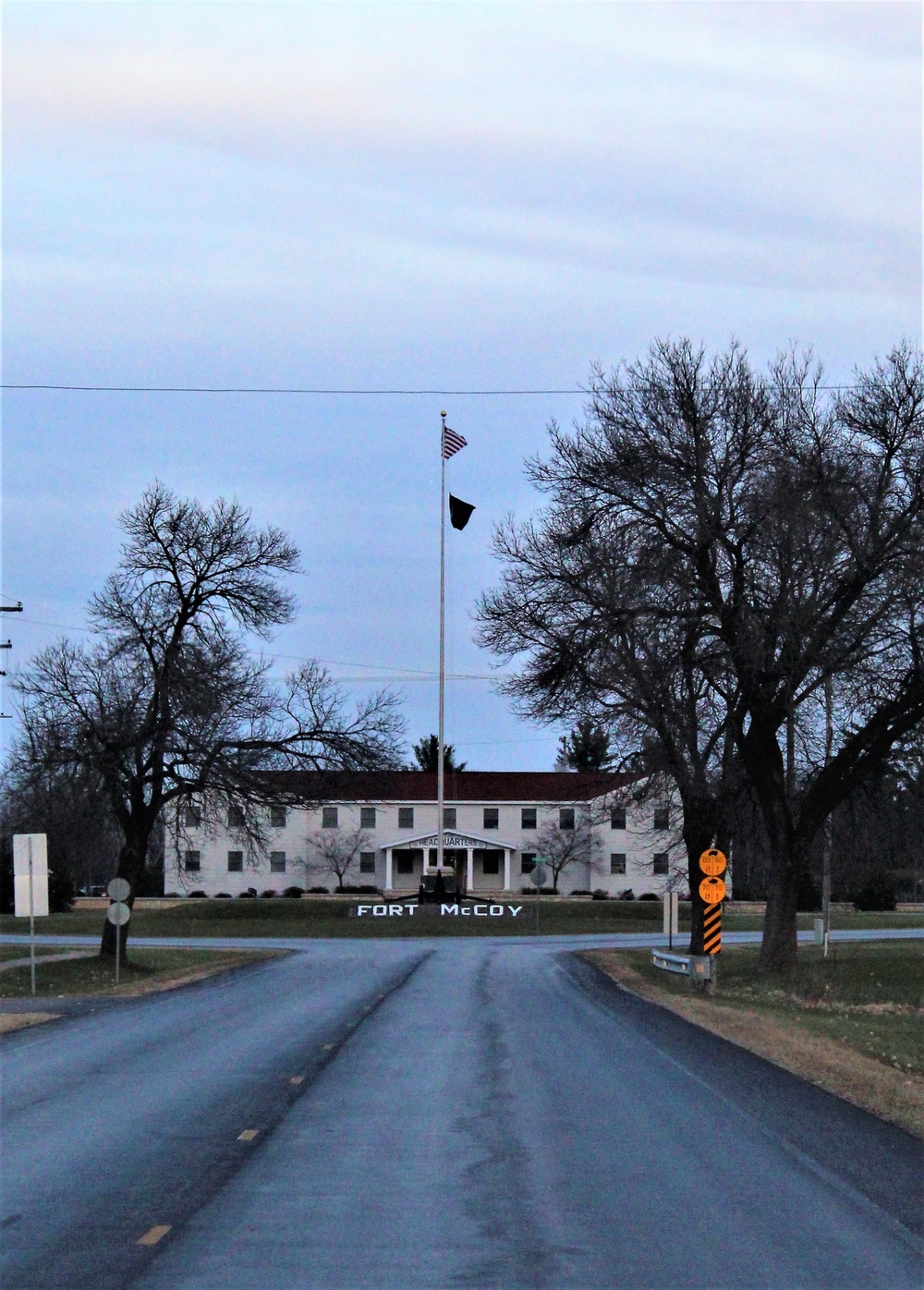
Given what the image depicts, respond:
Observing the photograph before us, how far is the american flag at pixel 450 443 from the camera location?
2223 inches

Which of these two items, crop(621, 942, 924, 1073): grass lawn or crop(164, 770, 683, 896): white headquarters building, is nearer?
crop(621, 942, 924, 1073): grass lawn

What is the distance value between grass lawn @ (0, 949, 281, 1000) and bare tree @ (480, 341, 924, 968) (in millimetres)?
10581

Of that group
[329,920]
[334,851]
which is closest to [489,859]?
[334,851]

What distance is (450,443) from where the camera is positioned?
56.5m

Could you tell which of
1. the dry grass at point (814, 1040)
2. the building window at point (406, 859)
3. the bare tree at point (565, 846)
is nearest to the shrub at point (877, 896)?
the bare tree at point (565, 846)

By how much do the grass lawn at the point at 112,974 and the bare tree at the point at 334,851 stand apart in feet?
151

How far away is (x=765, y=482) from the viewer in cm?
2903

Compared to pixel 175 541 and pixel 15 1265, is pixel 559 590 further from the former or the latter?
pixel 15 1265

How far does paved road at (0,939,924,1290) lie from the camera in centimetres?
750

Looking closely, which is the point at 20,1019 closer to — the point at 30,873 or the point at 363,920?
the point at 30,873

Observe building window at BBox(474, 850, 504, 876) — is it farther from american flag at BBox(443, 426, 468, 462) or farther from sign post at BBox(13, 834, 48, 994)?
sign post at BBox(13, 834, 48, 994)

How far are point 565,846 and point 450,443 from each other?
131ft

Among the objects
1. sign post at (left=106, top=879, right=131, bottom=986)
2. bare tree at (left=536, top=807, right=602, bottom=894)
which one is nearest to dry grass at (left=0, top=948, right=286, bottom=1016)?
sign post at (left=106, top=879, right=131, bottom=986)

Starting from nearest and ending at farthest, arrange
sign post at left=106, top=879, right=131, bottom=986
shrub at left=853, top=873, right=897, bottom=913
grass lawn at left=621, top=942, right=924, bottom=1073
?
grass lawn at left=621, top=942, right=924, bottom=1073 < sign post at left=106, top=879, right=131, bottom=986 < shrub at left=853, top=873, right=897, bottom=913
